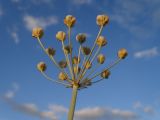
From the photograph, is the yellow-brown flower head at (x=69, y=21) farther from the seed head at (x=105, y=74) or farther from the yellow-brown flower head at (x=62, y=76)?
the seed head at (x=105, y=74)

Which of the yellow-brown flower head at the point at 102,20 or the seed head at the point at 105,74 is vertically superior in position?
the yellow-brown flower head at the point at 102,20

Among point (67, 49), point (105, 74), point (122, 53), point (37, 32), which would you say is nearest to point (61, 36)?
point (67, 49)

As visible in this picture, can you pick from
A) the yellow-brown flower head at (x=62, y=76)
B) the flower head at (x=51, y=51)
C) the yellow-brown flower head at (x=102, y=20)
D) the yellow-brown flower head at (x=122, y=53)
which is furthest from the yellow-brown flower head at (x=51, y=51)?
the yellow-brown flower head at (x=122, y=53)

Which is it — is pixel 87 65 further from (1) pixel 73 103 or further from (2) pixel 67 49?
(2) pixel 67 49

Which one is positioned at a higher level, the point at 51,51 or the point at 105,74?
the point at 51,51

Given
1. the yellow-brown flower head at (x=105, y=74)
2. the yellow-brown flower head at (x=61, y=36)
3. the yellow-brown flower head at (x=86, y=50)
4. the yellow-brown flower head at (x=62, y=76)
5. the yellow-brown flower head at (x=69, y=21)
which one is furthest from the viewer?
the yellow-brown flower head at (x=105, y=74)

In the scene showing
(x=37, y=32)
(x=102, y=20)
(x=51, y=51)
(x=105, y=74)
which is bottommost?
(x=105, y=74)

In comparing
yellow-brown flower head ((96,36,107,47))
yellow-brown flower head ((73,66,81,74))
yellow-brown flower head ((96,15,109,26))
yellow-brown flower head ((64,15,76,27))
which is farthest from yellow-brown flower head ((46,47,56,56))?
yellow-brown flower head ((96,15,109,26))

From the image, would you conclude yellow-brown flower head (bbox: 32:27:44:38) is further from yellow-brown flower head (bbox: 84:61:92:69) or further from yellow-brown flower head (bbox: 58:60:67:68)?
yellow-brown flower head (bbox: 84:61:92:69)

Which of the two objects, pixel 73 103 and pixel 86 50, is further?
pixel 86 50
